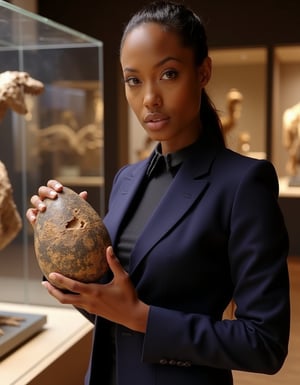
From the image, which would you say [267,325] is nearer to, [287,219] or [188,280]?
[188,280]

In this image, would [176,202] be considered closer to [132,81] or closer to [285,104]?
[132,81]

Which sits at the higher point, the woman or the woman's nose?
the woman's nose

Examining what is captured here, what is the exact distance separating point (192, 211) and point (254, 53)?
5952 millimetres

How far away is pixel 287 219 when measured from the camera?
21.4 ft

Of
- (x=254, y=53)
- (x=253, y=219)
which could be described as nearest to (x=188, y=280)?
(x=253, y=219)

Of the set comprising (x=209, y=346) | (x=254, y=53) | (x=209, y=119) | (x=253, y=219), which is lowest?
(x=209, y=346)

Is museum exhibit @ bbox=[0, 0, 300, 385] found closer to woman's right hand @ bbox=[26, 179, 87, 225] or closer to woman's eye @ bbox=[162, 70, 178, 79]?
woman's right hand @ bbox=[26, 179, 87, 225]

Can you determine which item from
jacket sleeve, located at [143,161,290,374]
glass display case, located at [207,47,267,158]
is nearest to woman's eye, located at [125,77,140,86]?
jacket sleeve, located at [143,161,290,374]

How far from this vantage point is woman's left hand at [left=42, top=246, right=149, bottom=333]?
1.14 meters

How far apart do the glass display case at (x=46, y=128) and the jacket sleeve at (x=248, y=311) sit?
87.7 inches

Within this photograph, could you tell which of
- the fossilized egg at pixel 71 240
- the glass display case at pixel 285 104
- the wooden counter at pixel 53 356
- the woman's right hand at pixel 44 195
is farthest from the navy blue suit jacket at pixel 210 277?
the glass display case at pixel 285 104

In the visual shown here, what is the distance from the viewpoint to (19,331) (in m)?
2.73

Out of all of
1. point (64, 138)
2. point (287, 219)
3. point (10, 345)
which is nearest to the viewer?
point (10, 345)

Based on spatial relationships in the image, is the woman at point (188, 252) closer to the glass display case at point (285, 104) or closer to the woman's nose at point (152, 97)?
the woman's nose at point (152, 97)
